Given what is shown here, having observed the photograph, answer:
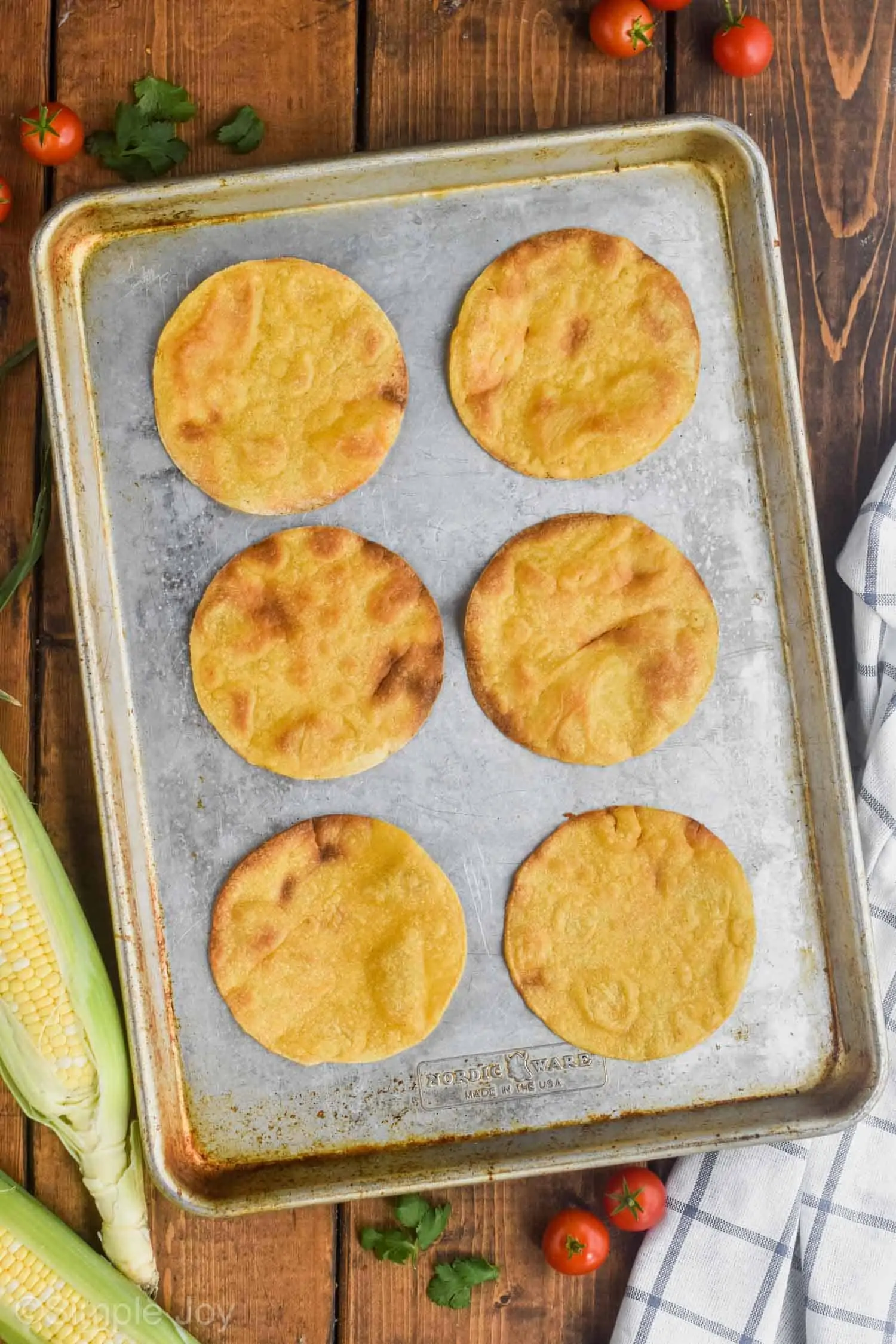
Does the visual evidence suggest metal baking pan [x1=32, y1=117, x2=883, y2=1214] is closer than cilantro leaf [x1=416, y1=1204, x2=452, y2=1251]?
Yes

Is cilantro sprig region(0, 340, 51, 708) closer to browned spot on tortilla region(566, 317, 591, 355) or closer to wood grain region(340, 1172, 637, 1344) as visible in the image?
browned spot on tortilla region(566, 317, 591, 355)

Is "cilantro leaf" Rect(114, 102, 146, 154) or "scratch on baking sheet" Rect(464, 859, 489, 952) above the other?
"cilantro leaf" Rect(114, 102, 146, 154)

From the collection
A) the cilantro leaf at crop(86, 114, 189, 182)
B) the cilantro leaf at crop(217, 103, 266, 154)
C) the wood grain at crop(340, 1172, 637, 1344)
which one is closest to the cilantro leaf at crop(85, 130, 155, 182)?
the cilantro leaf at crop(86, 114, 189, 182)

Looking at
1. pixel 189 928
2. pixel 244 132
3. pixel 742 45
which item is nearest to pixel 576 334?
pixel 742 45

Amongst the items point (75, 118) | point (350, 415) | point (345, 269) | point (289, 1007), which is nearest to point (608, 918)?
point (289, 1007)

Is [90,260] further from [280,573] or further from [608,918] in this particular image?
[608,918]
